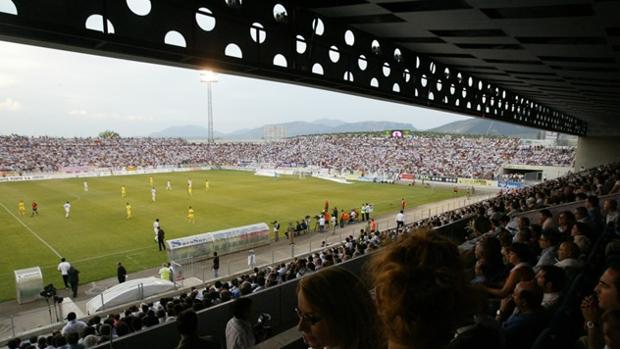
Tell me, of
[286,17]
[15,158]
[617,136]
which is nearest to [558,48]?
[286,17]

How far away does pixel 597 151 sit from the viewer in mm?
37062

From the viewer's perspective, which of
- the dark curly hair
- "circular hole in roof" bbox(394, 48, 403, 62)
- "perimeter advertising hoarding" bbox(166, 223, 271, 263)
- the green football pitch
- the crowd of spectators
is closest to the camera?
the dark curly hair

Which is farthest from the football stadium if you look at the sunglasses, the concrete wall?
the concrete wall

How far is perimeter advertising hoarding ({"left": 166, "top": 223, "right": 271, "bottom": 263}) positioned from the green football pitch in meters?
1.52

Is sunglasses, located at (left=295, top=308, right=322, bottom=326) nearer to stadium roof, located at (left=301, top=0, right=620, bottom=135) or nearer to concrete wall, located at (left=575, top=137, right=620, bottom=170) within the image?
stadium roof, located at (left=301, top=0, right=620, bottom=135)

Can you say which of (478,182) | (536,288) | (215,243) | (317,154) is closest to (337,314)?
(536,288)

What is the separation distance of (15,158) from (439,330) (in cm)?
6713

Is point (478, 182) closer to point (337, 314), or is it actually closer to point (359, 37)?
point (359, 37)

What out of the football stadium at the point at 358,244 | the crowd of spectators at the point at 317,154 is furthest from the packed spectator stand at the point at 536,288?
the crowd of spectators at the point at 317,154

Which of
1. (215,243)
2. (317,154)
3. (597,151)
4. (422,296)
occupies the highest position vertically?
(422,296)

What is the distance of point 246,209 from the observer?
27828 mm

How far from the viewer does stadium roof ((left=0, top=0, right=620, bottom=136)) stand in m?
3.54

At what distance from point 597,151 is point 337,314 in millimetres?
45077

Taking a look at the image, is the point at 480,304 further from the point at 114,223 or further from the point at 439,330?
the point at 114,223
